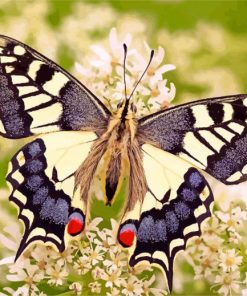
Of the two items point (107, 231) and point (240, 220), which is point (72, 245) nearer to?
point (107, 231)

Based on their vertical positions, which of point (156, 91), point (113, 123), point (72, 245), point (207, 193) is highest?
point (156, 91)

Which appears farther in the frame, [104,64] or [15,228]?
[104,64]

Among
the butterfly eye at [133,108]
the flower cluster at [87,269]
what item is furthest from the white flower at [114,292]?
the butterfly eye at [133,108]

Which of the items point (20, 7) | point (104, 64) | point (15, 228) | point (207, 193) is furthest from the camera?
point (20, 7)

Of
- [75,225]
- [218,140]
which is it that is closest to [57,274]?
[75,225]

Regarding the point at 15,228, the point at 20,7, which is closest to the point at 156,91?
the point at 15,228

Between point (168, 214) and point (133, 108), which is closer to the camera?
point (168, 214)

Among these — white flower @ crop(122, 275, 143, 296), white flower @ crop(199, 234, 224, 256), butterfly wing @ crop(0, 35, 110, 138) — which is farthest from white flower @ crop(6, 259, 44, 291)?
white flower @ crop(199, 234, 224, 256)

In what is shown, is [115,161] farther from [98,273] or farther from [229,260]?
[229,260]
